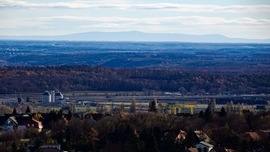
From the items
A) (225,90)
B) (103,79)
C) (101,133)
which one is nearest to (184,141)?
(101,133)

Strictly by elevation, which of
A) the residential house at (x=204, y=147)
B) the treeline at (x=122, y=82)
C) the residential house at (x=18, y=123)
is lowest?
the treeline at (x=122, y=82)

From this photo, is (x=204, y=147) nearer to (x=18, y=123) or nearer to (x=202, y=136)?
(x=202, y=136)

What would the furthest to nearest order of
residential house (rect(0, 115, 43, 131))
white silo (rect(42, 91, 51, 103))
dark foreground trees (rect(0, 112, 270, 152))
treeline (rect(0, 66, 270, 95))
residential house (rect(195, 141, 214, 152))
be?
treeline (rect(0, 66, 270, 95)) → white silo (rect(42, 91, 51, 103)) → residential house (rect(0, 115, 43, 131)) → dark foreground trees (rect(0, 112, 270, 152)) → residential house (rect(195, 141, 214, 152))

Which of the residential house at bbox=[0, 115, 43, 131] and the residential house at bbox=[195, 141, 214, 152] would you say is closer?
the residential house at bbox=[195, 141, 214, 152]

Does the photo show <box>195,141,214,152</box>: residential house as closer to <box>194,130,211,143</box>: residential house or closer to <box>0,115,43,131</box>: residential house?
<box>194,130,211,143</box>: residential house

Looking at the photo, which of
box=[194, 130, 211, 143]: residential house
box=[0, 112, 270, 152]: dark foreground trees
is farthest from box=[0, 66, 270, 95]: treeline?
box=[194, 130, 211, 143]: residential house

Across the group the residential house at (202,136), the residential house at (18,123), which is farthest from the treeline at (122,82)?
the residential house at (202,136)

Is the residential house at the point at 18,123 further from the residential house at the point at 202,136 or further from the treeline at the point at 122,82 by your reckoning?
the treeline at the point at 122,82

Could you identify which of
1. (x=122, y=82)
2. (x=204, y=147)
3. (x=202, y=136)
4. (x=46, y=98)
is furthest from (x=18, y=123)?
(x=122, y=82)

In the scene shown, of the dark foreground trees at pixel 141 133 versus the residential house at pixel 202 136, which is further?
the residential house at pixel 202 136
